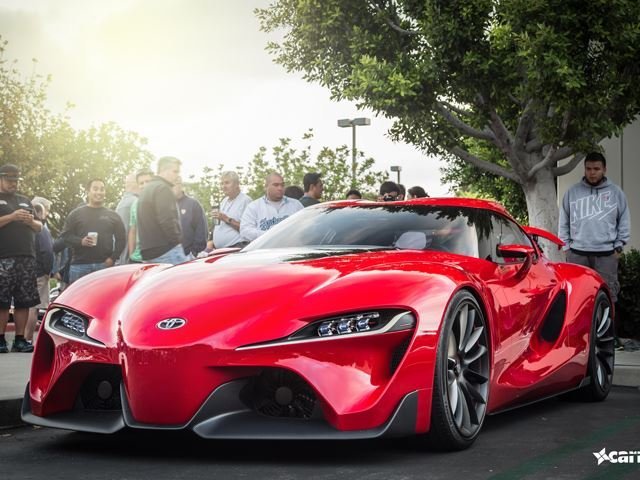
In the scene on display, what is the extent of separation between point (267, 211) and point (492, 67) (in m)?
7.02

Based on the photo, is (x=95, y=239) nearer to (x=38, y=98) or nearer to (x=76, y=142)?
(x=38, y=98)

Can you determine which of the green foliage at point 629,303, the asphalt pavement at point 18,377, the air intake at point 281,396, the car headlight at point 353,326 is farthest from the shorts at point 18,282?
the car headlight at point 353,326

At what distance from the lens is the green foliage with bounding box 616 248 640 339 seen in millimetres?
12852

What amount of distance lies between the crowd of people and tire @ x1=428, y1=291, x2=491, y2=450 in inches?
164

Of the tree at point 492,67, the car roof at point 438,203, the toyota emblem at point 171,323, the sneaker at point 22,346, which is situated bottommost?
the sneaker at point 22,346

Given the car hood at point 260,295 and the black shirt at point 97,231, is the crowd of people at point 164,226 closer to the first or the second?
the black shirt at point 97,231

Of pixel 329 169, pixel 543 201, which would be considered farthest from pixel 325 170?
pixel 543 201

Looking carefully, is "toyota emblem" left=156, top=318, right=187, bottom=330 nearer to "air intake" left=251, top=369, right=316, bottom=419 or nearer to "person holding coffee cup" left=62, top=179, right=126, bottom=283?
"air intake" left=251, top=369, right=316, bottom=419

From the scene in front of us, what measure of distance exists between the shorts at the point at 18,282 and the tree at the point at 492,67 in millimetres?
7787

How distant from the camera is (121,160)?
65625 mm

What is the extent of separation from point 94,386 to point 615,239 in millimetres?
6586

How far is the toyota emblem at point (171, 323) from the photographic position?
5406 millimetres

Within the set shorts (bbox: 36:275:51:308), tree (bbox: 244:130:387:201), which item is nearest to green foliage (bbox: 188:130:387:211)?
tree (bbox: 244:130:387:201)

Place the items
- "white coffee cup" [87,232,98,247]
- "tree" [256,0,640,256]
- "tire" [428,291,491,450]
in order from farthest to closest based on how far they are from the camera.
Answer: "tree" [256,0,640,256] → "white coffee cup" [87,232,98,247] → "tire" [428,291,491,450]
